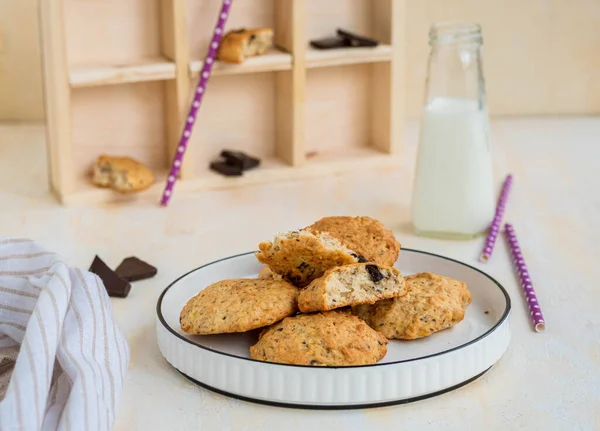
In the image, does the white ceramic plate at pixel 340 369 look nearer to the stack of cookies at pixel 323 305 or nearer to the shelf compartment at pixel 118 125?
the stack of cookies at pixel 323 305

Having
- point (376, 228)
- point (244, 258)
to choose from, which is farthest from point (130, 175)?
point (376, 228)

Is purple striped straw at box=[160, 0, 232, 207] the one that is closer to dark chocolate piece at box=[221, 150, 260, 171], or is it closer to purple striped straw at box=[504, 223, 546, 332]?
dark chocolate piece at box=[221, 150, 260, 171]

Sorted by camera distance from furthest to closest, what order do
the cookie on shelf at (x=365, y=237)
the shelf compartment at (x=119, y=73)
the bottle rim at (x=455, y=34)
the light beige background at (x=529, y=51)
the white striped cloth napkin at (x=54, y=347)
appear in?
1. the light beige background at (x=529, y=51)
2. the shelf compartment at (x=119, y=73)
3. the bottle rim at (x=455, y=34)
4. the cookie on shelf at (x=365, y=237)
5. the white striped cloth napkin at (x=54, y=347)

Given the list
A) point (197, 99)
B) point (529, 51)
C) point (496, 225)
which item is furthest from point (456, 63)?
point (529, 51)

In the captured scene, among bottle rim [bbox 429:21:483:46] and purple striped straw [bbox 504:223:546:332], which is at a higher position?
bottle rim [bbox 429:21:483:46]

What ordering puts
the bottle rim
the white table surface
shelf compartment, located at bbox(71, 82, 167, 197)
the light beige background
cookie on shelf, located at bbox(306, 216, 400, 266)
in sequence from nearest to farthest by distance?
the white table surface < cookie on shelf, located at bbox(306, 216, 400, 266) < the bottle rim < shelf compartment, located at bbox(71, 82, 167, 197) < the light beige background

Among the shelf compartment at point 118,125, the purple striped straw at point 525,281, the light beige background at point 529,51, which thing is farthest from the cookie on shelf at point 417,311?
the light beige background at point 529,51

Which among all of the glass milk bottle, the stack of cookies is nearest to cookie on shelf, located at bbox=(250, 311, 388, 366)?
the stack of cookies
